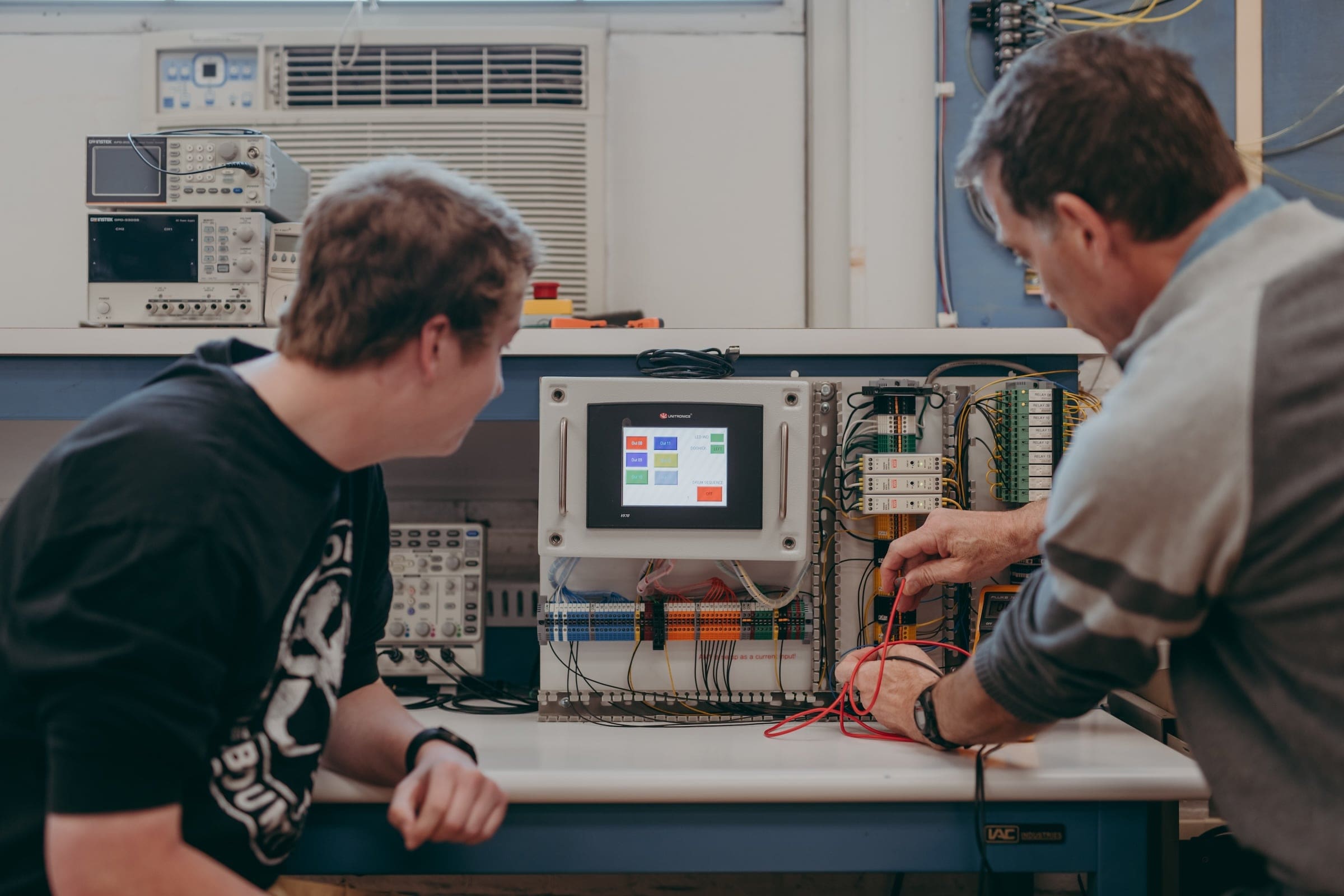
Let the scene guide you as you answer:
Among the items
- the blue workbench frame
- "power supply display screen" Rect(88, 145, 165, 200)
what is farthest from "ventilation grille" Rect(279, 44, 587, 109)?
the blue workbench frame

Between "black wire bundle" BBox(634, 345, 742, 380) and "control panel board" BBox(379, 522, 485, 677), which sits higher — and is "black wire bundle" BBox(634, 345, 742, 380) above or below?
above

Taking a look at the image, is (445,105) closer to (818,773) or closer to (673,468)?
(673,468)

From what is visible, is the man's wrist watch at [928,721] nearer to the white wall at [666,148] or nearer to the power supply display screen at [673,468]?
the power supply display screen at [673,468]

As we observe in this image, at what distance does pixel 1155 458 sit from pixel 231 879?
86 cm

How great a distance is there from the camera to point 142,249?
175cm

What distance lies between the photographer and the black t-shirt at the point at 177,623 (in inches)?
27.6

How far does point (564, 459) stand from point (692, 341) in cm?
39

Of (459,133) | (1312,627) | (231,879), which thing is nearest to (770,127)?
(459,133)

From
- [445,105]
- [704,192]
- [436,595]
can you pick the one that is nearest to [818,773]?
[436,595]

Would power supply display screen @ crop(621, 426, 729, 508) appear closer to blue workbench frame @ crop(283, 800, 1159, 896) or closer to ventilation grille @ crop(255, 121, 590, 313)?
blue workbench frame @ crop(283, 800, 1159, 896)

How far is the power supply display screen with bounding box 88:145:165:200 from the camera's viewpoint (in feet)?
5.66

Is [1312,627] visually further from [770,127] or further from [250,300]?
[770,127]

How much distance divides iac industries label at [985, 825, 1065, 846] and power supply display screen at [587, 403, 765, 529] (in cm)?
56

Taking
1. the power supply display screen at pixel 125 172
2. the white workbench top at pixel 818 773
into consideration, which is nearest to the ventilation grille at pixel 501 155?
the power supply display screen at pixel 125 172
